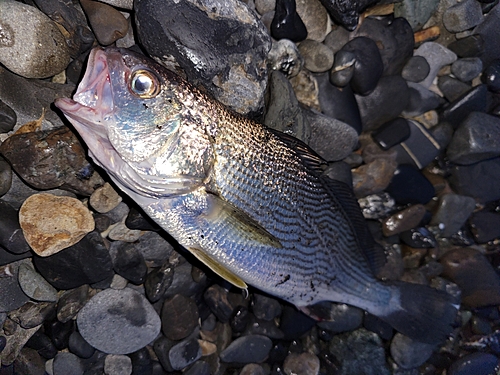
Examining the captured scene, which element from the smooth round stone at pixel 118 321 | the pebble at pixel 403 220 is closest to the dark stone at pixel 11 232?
the smooth round stone at pixel 118 321

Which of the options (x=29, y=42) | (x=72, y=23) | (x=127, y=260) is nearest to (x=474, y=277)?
(x=127, y=260)

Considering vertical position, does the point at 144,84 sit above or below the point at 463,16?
below

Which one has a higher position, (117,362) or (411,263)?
(411,263)

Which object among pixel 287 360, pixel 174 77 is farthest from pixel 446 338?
pixel 174 77

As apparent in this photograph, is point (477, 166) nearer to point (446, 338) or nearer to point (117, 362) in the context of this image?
point (446, 338)

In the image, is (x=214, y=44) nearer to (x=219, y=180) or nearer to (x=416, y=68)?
(x=219, y=180)
